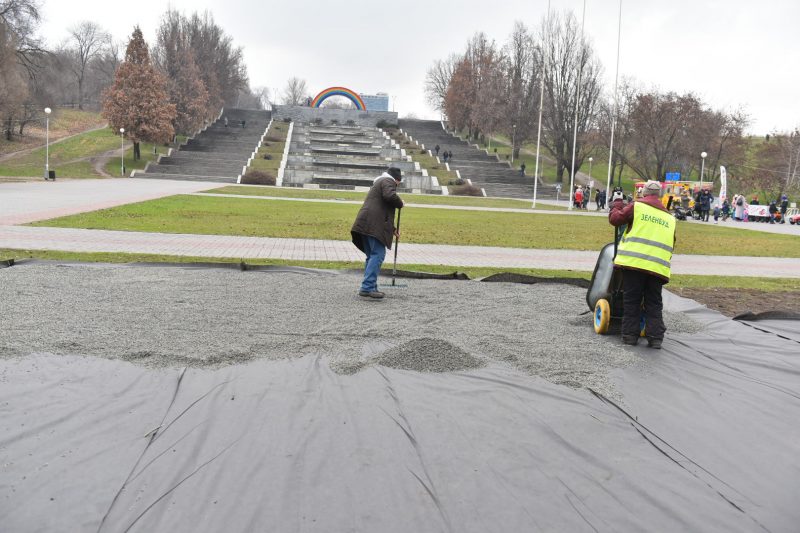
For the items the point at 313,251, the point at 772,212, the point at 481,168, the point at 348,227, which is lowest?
the point at 313,251

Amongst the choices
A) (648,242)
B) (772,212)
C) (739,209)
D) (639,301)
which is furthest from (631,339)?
(772,212)

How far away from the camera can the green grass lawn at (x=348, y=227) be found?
48.5ft

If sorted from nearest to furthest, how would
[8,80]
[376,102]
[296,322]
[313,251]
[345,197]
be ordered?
[296,322] < [313,251] < [345,197] < [8,80] < [376,102]

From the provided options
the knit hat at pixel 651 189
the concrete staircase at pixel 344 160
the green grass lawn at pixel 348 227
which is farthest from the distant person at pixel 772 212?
the knit hat at pixel 651 189

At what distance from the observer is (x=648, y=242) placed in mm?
5832

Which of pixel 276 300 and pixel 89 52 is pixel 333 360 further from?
pixel 89 52

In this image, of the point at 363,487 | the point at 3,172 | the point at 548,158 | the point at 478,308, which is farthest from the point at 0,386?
the point at 548,158

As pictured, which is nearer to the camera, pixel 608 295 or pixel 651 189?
pixel 651 189

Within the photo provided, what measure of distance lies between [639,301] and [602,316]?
40 centimetres

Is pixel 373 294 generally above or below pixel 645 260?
below

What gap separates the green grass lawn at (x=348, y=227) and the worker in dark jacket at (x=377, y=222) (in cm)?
690

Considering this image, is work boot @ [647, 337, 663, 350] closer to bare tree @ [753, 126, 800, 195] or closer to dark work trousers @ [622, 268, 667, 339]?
dark work trousers @ [622, 268, 667, 339]

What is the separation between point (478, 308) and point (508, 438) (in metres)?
3.48

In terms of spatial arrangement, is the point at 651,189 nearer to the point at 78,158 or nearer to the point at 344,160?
the point at 344,160
